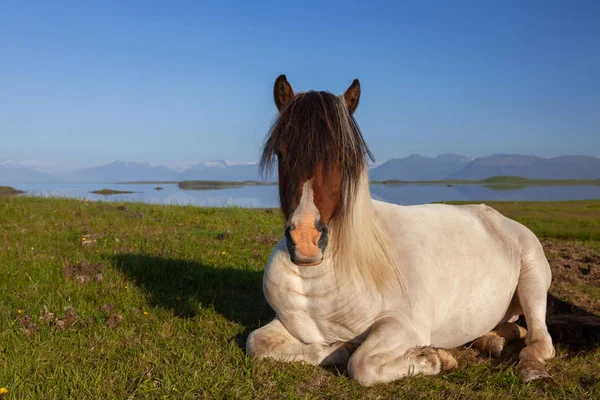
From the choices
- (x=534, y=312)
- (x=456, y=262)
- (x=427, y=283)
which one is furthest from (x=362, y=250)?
(x=534, y=312)

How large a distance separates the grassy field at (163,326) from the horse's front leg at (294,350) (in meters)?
0.12

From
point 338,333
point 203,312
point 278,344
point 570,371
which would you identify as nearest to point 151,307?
point 203,312

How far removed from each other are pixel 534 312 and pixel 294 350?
8.48ft

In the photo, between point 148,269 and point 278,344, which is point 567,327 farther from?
point 148,269

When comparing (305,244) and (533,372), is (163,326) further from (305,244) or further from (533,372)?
(533,372)

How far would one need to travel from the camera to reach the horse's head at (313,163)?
2.97 metres

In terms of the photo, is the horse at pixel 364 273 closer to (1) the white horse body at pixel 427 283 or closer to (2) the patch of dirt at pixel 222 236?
(1) the white horse body at pixel 427 283

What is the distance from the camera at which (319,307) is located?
3.82 metres

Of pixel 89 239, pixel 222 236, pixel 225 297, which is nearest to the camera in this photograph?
pixel 225 297

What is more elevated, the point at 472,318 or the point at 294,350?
the point at 472,318

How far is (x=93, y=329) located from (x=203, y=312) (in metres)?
1.19

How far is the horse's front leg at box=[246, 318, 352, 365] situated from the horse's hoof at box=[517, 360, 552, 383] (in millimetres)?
1434

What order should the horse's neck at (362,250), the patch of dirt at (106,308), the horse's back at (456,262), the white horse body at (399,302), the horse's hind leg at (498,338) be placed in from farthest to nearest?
the patch of dirt at (106,308) < the horse's hind leg at (498,338) < the horse's back at (456,262) < the white horse body at (399,302) < the horse's neck at (362,250)

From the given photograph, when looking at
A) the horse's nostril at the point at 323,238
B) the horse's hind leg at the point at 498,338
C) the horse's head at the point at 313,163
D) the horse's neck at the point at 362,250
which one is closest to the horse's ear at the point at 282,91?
the horse's head at the point at 313,163
